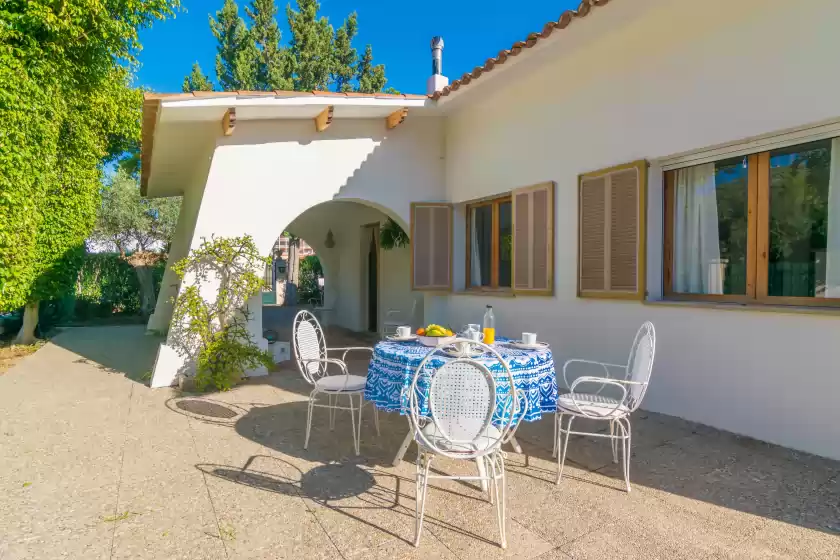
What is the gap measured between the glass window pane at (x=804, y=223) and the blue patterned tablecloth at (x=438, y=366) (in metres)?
2.15

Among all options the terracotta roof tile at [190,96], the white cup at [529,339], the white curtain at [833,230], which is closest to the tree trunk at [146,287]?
the terracotta roof tile at [190,96]

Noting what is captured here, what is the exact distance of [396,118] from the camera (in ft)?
22.4

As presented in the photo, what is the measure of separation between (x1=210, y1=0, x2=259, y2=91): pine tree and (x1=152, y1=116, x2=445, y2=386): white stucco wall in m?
12.4

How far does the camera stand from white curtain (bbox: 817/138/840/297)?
3.54m

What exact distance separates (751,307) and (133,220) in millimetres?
17804

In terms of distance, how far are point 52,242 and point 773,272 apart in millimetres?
10172

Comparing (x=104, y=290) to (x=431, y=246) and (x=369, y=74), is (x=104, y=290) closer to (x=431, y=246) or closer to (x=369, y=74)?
(x=431, y=246)

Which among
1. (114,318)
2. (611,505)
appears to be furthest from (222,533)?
(114,318)

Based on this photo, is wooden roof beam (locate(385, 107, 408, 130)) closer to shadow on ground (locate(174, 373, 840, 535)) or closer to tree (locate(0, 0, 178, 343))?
shadow on ground (locate(174, 373, 840, 535))

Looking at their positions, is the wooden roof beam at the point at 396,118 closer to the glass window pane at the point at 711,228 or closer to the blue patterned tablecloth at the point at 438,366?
the glass window pane at the point at 711,228

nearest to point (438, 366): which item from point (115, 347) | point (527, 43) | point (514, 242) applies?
point (514, 242)

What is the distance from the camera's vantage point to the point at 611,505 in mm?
2857

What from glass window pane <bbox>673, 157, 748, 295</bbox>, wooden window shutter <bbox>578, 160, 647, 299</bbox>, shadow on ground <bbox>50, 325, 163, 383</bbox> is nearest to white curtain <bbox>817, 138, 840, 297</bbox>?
glass window pane <bbox>673, 157, 748, 295</bbox>

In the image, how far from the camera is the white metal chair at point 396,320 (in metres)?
8.44
